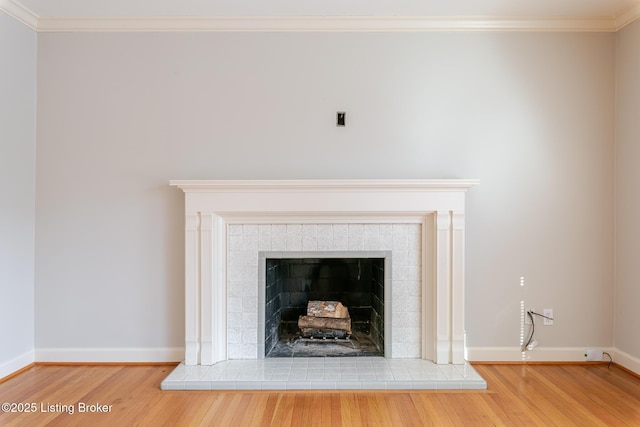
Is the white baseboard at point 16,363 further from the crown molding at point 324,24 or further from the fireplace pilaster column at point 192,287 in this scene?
the crown molding at point 324,24

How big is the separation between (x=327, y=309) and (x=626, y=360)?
84.7 inches

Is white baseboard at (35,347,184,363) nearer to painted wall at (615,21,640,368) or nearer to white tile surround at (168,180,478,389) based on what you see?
white tile surround at (168,180,478,389)

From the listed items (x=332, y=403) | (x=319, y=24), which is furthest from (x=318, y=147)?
(x=332, y=403)

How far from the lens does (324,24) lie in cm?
329

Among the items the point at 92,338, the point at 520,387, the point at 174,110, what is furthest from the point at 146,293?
the point at 520,387

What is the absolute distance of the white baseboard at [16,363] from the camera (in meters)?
3.05

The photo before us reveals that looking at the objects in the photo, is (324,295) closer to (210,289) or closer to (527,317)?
(210,289)

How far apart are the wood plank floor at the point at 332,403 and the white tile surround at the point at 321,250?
1.06 feet

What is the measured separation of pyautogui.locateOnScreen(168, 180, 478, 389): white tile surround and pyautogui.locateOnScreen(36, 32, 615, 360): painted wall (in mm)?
208

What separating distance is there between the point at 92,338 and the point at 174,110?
1.79 meters

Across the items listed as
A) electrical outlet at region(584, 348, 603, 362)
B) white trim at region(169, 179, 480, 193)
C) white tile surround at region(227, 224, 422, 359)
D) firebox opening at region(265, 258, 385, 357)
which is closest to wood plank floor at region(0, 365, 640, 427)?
electrical outlet at region(584, 348, 603, 362)

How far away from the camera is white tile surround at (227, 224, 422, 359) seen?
3262mm

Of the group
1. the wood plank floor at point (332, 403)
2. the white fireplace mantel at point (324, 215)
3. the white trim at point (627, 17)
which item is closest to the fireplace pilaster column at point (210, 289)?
the white fireplace mantel at point (324, 215)

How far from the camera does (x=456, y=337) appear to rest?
3.18 metres
